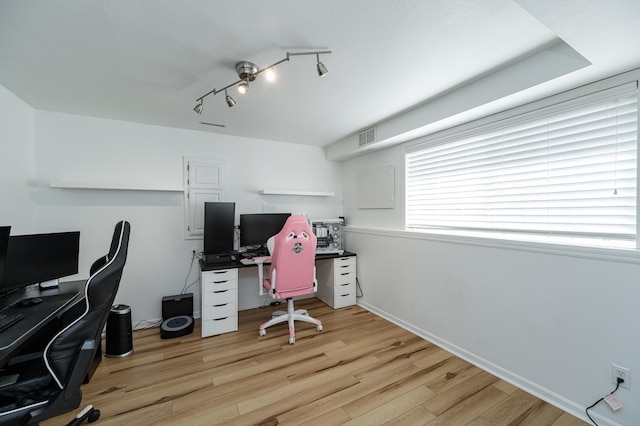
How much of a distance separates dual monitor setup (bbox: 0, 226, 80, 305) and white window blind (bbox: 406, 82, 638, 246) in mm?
3506

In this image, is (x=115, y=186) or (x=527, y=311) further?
(x=115, y=186)

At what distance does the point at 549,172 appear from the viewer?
1.95m

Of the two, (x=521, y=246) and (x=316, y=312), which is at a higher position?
(x=521, y=246)

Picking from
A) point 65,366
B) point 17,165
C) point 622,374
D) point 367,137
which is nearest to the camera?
point 65,366

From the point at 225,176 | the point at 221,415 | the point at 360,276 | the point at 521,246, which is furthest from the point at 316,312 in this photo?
the point at 521,246

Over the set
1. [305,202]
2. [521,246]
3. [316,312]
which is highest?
[305,202]

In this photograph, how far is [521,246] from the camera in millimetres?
1986

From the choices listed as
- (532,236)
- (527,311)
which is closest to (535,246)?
(532,236)

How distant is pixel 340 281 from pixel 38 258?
302cm

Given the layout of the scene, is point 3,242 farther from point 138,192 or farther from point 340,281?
point 340,281

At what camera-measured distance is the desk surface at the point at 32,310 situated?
1185 millimetres

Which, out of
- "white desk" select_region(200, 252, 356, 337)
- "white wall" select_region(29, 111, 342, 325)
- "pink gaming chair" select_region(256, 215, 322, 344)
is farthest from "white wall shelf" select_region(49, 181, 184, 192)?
"pink gaming chair" select_region(256, 215, 322, 344)

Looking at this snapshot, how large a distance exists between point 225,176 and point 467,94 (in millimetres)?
2850

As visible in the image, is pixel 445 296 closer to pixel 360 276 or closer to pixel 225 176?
pixel 360 276
